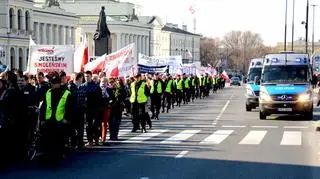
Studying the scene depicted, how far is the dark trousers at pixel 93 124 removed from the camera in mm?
18094

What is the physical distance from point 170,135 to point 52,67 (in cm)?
384

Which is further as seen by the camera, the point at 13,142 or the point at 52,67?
the point at 52,67

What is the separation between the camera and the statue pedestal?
38.8m

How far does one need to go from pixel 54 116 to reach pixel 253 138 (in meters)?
7.58

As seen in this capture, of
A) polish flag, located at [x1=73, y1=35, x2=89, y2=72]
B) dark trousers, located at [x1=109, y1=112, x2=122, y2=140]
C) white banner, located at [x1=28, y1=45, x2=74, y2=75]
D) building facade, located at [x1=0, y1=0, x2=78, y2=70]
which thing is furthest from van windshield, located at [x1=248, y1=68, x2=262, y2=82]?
building facade, located at [x1=0, y1=0, x2=78, y2=70]

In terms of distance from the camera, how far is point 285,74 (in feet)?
94.1

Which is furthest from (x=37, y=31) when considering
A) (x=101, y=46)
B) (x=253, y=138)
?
(x=253, y=138)

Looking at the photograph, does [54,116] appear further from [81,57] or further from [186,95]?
[186,95]

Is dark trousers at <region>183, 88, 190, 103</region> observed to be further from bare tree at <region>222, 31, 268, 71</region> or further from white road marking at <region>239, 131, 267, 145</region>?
bare tree at <region>222, 31, 268, 71</region>

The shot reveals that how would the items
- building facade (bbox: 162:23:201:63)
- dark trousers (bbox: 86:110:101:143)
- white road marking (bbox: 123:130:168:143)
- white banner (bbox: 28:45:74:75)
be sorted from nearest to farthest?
dark trousers (bbox: 86:110:101:143) → white road marking (bbox: 123:130:168:143) → white banner (bbox: 28:45:74:75) → building facade (bbox: 162:23:201:63)

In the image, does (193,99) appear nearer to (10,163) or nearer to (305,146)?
(305,146)

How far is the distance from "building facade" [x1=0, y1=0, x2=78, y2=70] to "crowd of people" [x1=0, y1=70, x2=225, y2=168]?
69135 mm

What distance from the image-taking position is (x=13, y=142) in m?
15.0

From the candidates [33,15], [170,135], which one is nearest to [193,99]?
[170,135]
